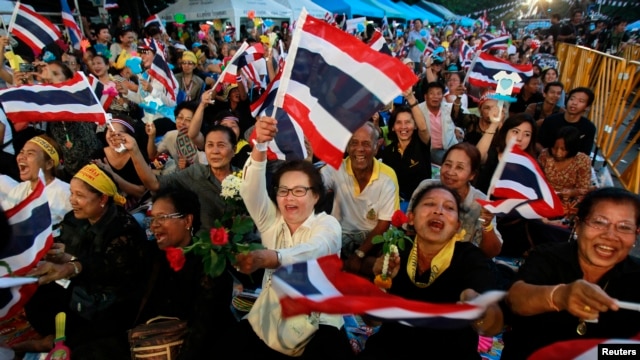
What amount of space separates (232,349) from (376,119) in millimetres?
4245

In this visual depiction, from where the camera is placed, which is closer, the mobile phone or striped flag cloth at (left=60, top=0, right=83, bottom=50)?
the mobile phone

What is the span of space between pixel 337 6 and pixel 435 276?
24911 mm

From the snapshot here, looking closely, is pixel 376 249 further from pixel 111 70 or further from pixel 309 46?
pixel 111 70

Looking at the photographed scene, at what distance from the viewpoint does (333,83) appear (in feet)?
8.21

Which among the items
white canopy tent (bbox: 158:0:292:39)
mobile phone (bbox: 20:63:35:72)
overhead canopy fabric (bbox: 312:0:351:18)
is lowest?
mobile phone (bbox: 20:63:35:72)

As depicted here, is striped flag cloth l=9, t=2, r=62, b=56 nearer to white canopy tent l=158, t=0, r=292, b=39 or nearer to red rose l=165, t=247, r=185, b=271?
red rose l=165, t=247, r=185, b=271

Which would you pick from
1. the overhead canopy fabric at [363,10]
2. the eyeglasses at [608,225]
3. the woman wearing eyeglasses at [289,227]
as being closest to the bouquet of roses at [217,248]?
the woman wearing eyeglasses at [289,227]

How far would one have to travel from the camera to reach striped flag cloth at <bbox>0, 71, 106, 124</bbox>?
4.01m

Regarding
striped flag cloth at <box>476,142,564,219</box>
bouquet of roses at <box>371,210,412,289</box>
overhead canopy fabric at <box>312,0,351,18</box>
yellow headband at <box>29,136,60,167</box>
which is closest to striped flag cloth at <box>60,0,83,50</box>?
yellow headband at <box>29,136,60,167</box>

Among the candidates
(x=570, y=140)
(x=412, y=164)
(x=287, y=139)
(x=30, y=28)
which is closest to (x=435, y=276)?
(x=287, y=139)

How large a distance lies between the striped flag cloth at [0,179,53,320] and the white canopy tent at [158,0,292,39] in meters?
14.5

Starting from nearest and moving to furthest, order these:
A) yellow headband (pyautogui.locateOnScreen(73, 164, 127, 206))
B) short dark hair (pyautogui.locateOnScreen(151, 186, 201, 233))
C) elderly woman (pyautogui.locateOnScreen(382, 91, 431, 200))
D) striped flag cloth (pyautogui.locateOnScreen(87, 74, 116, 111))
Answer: short dark hair (pyautogui.locateOnScreen(151, 186, 201, 233)), yellow headband (pyautogui.locateOnScreen(73, 164, 127, 206)), elderly woman (pyautogui.locateOnScreen(382, 91, 431, 200)), striped flag cloth (pyautogui.locateOnScreen(87, 74, 116, 111))

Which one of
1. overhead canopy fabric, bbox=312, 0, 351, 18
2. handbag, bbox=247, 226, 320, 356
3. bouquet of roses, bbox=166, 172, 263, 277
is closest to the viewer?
bouquet of roses, bbox=166, 172, 263, 277

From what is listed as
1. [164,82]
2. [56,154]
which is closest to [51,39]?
[164,82]
